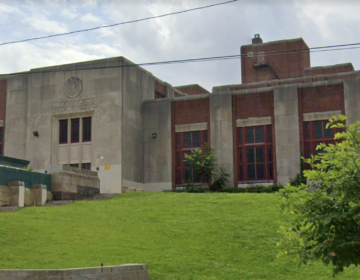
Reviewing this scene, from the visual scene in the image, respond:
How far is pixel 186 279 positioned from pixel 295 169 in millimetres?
25380

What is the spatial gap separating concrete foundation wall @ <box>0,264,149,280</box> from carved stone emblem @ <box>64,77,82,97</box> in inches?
1152

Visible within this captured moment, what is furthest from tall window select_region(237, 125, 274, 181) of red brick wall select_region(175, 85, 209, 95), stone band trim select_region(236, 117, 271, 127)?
red brick wall select_region(175, 85, 209, 95)

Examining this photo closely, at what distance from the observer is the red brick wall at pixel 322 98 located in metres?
40.1

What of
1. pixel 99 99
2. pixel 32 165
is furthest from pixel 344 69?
pixel 32 165

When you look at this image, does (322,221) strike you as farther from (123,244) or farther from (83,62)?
(83,62)

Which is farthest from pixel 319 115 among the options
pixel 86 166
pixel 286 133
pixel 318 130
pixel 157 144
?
pixel 86 166

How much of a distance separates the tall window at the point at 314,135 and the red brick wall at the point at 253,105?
304 centimetres

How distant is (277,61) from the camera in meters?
60.0

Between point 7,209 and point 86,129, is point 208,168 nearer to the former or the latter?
point 86,129

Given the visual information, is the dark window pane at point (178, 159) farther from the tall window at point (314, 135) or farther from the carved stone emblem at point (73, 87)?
the tall window at point (314, 135)

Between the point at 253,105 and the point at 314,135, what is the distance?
16.6 feet

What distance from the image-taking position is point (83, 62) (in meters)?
43.3

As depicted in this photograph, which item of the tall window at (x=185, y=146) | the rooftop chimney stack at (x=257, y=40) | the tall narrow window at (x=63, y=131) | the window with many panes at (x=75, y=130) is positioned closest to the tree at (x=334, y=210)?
the tall window at (x=185, y=146)

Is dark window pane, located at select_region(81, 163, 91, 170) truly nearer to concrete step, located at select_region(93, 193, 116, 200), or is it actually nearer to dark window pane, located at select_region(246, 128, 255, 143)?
→ concrete step, located at select_region(93, 193, 116, 200)
